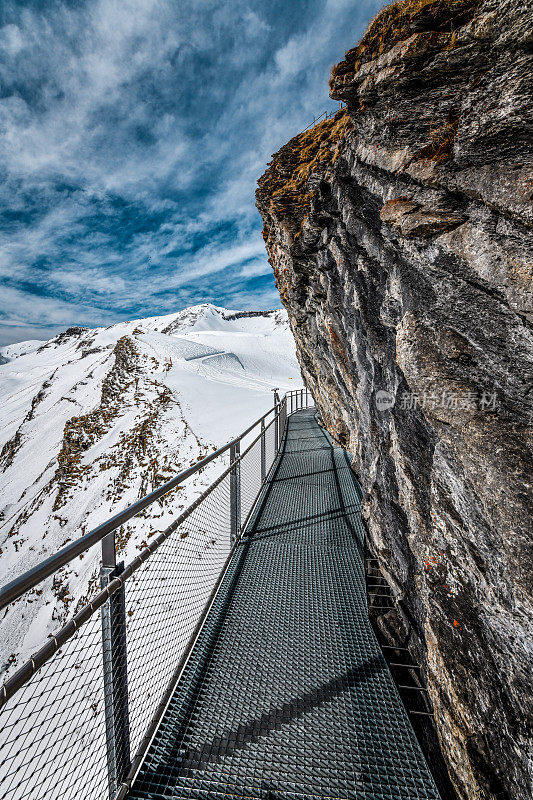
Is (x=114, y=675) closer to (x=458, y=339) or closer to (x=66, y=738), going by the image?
(x=458, y=339)

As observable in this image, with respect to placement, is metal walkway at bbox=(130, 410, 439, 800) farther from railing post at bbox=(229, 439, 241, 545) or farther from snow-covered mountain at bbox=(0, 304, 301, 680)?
snow-covered mountain at bbox=(0, 304, 301, 680)

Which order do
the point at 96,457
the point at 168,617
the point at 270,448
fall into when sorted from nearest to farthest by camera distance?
the point at 168,617, the point at 270,448, the point at 96,457

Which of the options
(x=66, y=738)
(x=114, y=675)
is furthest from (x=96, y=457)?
(x=114, y=675)

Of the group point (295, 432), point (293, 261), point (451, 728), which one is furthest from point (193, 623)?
point (295, 432)

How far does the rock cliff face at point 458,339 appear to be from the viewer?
1.56m

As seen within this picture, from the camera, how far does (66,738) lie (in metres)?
5.89

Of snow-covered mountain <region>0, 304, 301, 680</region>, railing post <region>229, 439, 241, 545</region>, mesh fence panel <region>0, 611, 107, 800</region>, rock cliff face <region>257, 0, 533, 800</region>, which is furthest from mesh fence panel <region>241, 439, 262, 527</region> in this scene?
snow-covered mountain <region>0, 304, 301, 680</region>

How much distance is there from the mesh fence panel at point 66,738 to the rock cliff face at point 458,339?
1.79 meters

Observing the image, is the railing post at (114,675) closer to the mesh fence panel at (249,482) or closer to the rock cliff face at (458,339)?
the rock cliff face at (458,339)

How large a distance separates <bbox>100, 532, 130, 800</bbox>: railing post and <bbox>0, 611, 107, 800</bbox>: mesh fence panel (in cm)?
6

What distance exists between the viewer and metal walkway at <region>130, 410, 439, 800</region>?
188cm

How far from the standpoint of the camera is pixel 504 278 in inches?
64.5

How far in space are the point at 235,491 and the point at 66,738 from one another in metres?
6.20

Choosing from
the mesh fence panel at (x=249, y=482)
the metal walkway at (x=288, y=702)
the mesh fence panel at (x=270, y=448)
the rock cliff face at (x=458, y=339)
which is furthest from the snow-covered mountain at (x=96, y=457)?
the rock cliff face at (x=458, y=339)
